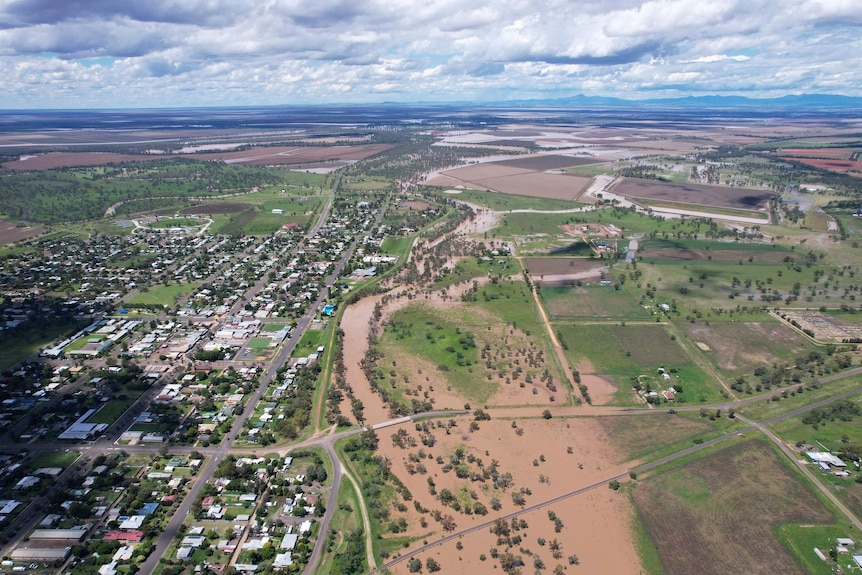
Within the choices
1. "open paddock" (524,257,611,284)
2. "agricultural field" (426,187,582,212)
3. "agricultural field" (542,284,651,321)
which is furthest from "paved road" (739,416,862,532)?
"agricultural field" (426,187,582,212)

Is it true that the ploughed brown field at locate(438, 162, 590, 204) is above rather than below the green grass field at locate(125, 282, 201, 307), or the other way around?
above

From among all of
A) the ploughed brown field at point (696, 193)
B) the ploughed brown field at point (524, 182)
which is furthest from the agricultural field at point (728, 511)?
the ploughed brown field at point (524, 182)

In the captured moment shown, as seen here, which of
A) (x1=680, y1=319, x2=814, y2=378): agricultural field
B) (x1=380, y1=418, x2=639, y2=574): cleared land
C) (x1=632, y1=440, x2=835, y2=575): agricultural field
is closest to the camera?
(x1=632, y1=440, x2=835, y2=575): agricultural field

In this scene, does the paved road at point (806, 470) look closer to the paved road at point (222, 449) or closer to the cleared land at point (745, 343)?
the cleared land at point (745, 343)

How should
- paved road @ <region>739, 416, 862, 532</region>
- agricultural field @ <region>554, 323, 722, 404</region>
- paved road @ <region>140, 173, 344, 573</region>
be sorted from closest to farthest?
paved road @ <region>140, 173, 344, 573</region>
paved road @ <region>739, 416, 862, 532</region>
agricultural field @ <region>554, 323, 722, 404</region>

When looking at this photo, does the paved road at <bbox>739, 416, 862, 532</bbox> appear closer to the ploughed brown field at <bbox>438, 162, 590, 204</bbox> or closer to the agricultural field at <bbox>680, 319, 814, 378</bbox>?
the agricultural field at <bbox>680, 319, 814, 378</bbox>

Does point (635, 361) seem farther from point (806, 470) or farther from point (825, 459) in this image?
Result: point (825, 459)

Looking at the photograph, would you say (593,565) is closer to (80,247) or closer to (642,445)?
(642,445)
